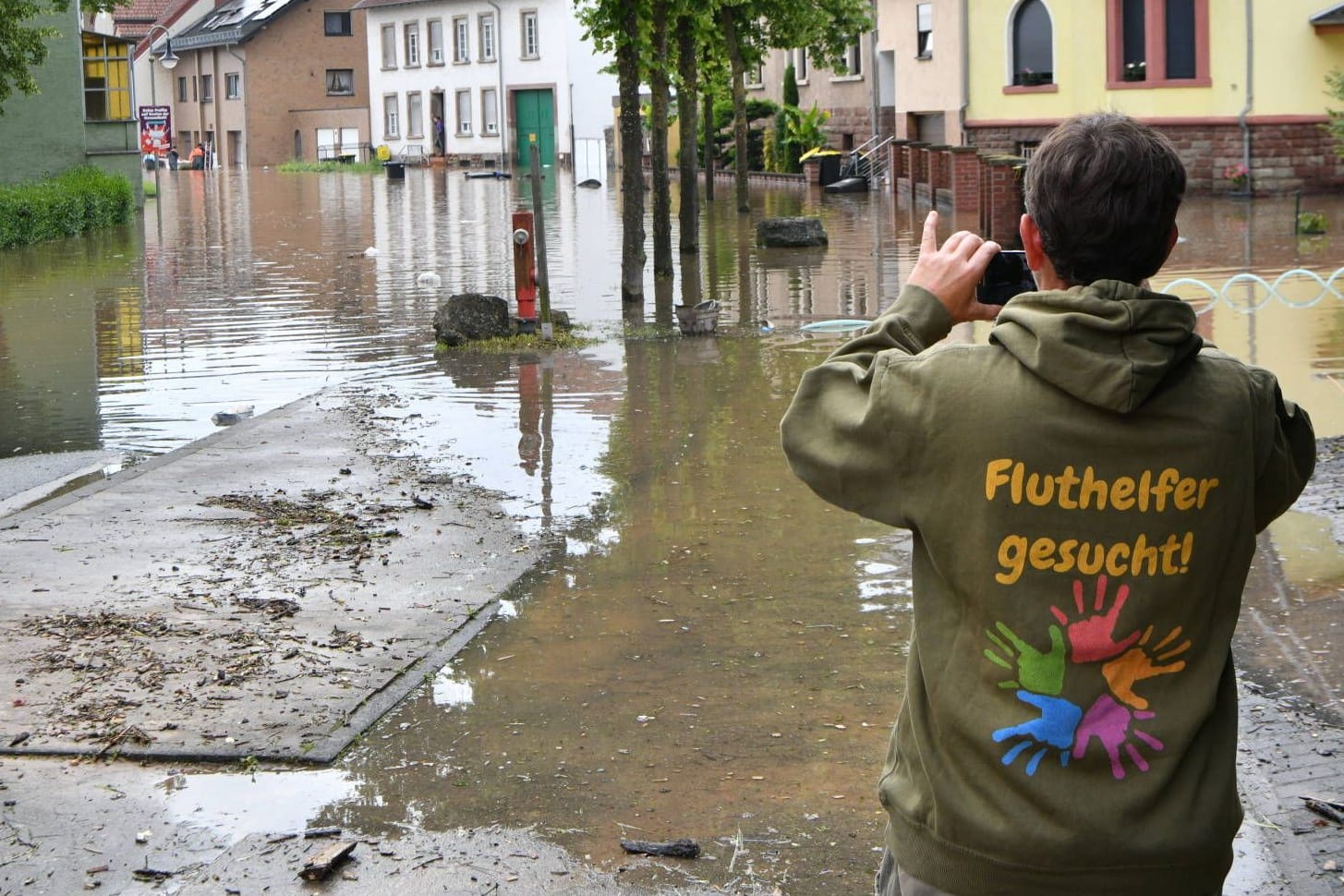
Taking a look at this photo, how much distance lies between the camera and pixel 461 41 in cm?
6756

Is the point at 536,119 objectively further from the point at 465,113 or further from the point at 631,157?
the point at 631,157

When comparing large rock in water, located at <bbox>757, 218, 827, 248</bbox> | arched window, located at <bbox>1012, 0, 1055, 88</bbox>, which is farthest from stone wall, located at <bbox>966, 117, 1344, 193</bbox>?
large rock in water, located at <bbox>757, 218, 827, 248</bbox>

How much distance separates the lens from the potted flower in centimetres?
2995

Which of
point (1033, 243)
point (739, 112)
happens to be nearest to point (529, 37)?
point (739, 112)

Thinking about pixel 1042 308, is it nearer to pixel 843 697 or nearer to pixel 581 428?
pixel 843 697

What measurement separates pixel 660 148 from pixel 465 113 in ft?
165

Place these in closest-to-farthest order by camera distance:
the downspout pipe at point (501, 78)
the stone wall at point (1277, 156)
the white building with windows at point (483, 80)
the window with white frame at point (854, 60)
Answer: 1. the stone wall at point (1277, 156)
2. the window with white frame at point (854, 60)
3. the white building with windows at point (483, 80)
4. the downspout pipe at point (501, 78)

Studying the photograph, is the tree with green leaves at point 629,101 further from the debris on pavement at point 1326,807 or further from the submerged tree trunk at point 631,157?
the debris on pavement at point 1326,807

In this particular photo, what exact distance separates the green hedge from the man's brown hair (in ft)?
87.9

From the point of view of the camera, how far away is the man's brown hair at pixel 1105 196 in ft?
7.12

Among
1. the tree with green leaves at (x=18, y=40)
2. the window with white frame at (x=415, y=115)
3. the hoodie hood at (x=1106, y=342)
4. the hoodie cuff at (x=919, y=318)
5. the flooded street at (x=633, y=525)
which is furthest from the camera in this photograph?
the window with white frame at (x=415, y=115)

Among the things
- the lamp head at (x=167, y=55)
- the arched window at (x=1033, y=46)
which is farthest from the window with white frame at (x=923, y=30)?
the lamp head at (x=167, y=55)

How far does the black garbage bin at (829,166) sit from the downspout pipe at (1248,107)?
1168 centimetres

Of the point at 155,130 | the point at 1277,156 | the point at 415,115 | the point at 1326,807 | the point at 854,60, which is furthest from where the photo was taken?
the point at 415,115
